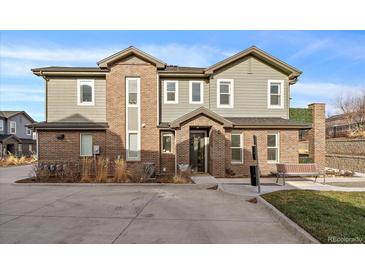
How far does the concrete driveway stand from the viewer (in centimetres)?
532

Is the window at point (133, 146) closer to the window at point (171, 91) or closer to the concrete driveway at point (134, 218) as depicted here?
the window at point (171, 91)

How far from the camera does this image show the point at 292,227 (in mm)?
5719

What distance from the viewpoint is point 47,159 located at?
14477 mm

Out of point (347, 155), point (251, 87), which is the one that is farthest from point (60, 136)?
point (347, 155)

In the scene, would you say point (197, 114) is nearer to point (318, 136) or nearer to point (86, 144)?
point (86, 144)

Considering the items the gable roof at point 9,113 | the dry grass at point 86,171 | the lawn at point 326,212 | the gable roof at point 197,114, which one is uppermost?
the gable roof at point 9,113

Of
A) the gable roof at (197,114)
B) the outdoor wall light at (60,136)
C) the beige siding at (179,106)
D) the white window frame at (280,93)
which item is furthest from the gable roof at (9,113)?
the white window frame at (280,93)

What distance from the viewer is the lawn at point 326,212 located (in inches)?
203

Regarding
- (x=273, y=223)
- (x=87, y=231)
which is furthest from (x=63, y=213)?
(x=273, y=223)

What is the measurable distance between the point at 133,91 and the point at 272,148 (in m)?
9.82

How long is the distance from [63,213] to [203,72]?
1157cm

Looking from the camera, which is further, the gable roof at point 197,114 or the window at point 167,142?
the window at point 167,142

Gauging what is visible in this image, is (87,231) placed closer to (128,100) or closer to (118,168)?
Result: (118,168)

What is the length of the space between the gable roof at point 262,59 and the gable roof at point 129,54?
3261 mm
